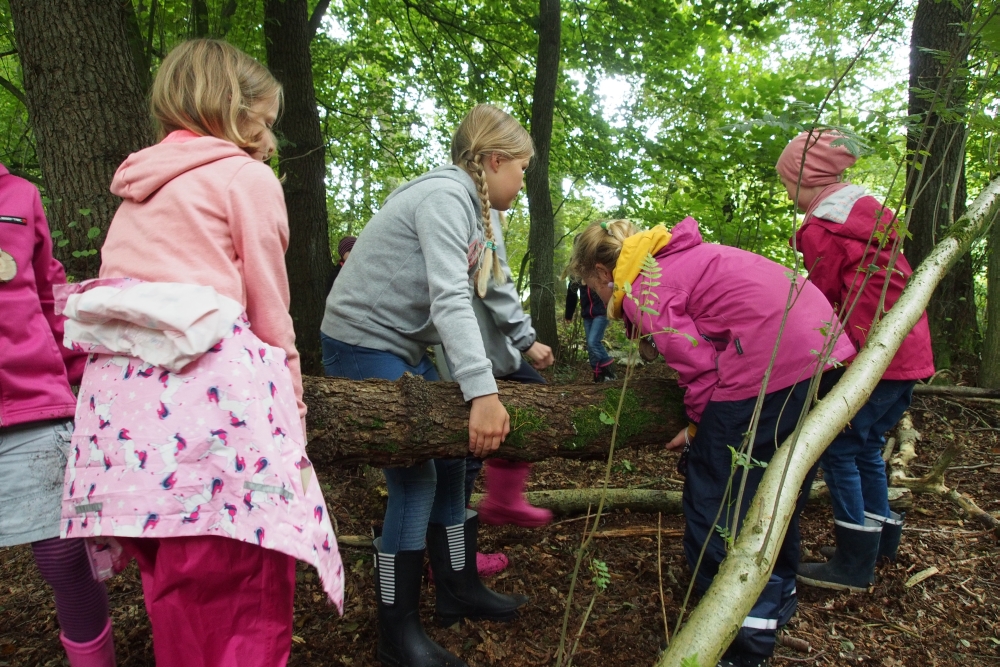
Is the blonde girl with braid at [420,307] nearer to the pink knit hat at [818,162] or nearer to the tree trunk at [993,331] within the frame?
the pink knit hat at [818,162]

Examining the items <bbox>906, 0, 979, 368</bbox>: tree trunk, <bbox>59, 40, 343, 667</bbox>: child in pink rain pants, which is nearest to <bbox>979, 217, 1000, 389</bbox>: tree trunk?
<bbox>906, 0, 979, 368</bbox>: tree trunk

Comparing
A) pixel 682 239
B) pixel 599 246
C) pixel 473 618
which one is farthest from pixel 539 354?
pixel 473 618

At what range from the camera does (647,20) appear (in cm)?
705

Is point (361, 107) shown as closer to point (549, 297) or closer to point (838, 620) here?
point (549, 297)

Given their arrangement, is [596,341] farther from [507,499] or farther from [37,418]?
[37,418]

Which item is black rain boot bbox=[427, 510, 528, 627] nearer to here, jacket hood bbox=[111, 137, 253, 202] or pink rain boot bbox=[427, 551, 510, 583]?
pink rain boot bbox=[427, 551, 510, 583]

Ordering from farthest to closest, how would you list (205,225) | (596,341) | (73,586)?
(596,341)
(73,586)
(205,225)

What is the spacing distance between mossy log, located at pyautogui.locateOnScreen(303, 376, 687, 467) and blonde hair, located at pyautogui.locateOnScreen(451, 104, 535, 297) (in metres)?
0.44

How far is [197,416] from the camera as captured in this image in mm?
1351

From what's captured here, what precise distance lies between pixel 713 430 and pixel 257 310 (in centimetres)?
153

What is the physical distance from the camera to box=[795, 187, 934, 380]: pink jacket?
8.79ft

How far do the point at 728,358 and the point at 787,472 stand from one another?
51cm

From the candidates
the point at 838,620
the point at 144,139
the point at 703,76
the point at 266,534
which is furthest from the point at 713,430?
the point at 703,76

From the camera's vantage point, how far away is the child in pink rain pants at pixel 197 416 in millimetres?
1344
